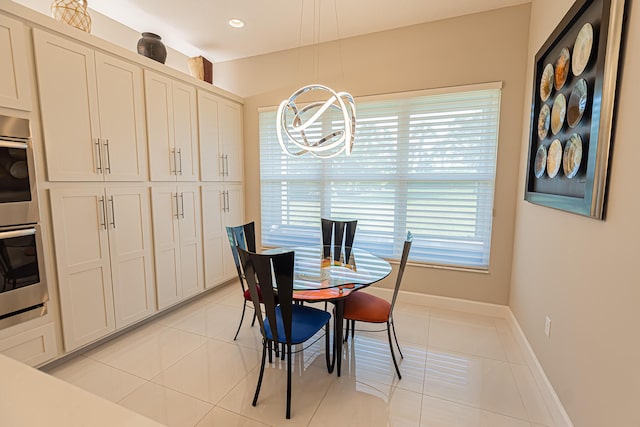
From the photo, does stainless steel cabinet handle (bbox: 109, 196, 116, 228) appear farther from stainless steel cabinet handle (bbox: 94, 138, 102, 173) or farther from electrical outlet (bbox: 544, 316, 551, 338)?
electrical outlet (bbox: 544, 316, 551, 338)

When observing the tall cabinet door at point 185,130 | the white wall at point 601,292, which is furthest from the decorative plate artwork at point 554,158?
the tall cabinet door at point 185,130

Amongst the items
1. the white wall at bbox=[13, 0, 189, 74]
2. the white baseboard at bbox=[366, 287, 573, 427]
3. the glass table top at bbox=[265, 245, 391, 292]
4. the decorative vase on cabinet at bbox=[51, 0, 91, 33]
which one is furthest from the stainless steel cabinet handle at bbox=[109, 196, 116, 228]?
the white baseboard at bbox=[366, 287, 573, 427]

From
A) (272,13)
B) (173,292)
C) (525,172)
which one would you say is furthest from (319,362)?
(272,13)

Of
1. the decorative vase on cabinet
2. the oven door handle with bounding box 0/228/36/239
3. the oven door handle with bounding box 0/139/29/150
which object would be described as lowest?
the oven door handle with bounding box 0/228/36/239

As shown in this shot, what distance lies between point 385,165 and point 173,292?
2.65m

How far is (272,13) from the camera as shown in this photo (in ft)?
9.56

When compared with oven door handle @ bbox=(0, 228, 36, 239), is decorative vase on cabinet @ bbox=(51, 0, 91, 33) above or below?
above

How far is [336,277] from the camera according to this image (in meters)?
2.17

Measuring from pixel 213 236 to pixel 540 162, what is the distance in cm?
329

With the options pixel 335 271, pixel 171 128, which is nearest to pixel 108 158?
pixel 171 128

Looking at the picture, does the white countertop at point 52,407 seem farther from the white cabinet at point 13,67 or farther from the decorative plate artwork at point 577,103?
the decorative plate artwork at point 577,103

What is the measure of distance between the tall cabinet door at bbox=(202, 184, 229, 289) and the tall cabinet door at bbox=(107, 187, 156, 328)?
0.71m

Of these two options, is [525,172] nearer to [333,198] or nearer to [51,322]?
[333,198]

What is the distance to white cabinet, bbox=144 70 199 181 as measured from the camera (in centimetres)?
276
